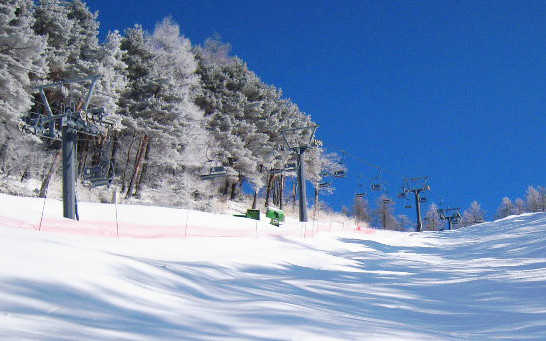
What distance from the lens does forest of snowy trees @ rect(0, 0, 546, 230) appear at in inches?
811

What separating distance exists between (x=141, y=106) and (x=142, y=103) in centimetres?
25

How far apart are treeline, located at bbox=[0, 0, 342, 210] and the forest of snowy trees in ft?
0.23

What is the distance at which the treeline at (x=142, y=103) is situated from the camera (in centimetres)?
2059

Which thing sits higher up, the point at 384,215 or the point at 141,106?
the point at 141,106

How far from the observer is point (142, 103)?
89.8ft

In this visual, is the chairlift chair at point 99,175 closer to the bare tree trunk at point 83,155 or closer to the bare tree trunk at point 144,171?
the bare tree trunk at point 83,155

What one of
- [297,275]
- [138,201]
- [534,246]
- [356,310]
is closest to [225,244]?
[297,275]

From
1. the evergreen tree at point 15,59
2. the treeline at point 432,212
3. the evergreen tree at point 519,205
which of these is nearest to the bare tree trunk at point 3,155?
the evergreen tree at point 15,59

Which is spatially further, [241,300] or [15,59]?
[15,59]

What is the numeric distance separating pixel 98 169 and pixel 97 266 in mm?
11270

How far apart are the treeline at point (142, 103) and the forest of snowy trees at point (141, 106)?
0.07 m

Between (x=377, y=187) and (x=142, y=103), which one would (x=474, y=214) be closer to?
(x=377, y=187)

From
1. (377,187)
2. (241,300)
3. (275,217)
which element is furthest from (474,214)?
(241,300)

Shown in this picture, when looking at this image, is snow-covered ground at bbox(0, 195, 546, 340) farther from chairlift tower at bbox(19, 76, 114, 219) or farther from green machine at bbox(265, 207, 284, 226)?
green machine at bbox(265, 207, 284, 226)
